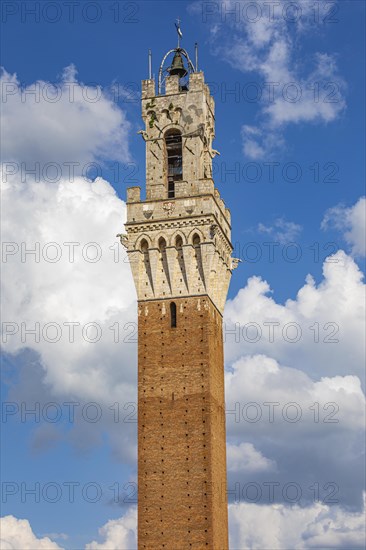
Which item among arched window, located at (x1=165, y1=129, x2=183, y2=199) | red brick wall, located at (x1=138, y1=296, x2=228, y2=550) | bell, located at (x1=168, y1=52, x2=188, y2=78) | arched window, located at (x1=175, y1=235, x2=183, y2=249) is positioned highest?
bell, located at (x1=168, y1=52, x2=188, y2=78)

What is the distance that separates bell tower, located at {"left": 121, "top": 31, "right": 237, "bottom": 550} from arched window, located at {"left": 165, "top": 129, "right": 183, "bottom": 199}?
68mm

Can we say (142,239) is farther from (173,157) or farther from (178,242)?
(173,157)

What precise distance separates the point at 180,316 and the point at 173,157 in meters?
12.2

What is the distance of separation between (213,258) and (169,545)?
17670 mm

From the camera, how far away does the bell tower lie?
5741cm

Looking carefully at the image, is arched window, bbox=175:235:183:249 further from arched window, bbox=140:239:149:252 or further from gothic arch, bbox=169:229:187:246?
arched window, bbox=140:239:149:252

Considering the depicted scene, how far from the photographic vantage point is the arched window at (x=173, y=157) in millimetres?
66688

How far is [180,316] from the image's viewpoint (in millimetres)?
61344

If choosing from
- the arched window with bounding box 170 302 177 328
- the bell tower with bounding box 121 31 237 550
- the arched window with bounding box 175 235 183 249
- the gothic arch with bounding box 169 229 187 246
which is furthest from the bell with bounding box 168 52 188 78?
the arched window with bounding box 170 302 177 328

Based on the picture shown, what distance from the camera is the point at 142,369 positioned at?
60656 millimetres

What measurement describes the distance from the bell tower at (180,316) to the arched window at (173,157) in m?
0.07

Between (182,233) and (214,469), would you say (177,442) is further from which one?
(182,233)

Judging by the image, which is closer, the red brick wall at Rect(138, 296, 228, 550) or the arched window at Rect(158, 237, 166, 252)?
the red brick wall at Rect(138, 296, 228, 550)

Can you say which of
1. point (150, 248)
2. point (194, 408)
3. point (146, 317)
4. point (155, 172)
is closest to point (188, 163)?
point (155, 172)
